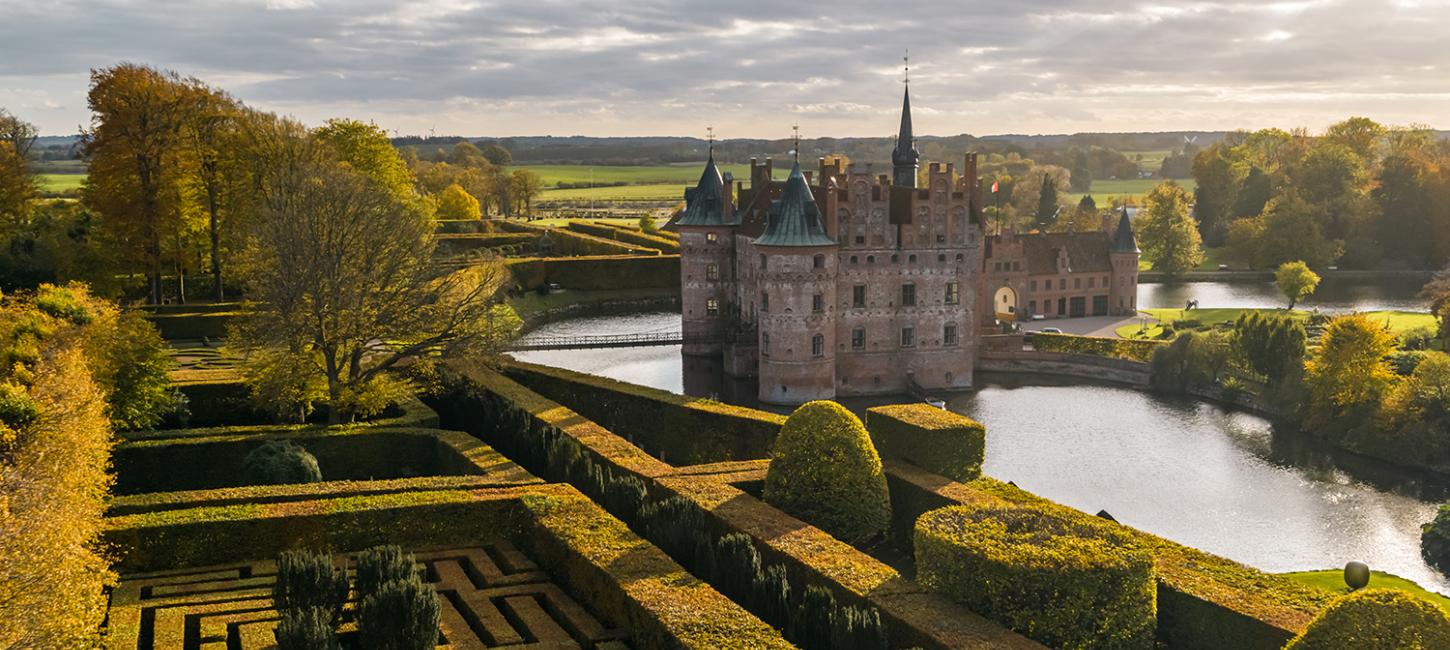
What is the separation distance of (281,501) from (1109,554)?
17956 millimetres

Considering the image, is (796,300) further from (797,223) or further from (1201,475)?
(1201,475)

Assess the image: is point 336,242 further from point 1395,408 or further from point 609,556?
point 1395,408

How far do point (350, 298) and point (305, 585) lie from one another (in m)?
18.9

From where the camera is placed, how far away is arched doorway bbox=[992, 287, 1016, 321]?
77500mm

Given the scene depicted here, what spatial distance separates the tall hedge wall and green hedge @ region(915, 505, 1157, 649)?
46.9 feet

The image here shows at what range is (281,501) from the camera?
27844 millimetres

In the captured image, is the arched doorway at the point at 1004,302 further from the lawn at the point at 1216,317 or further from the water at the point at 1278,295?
the water at the point at 1278,295

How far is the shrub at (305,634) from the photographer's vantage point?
18594mm

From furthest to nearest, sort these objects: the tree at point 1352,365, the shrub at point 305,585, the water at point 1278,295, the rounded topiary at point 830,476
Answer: the water at point 1278,295
the tree at point 1352,365
the rounded topiary at point 830,476
the shrub at point 305,585

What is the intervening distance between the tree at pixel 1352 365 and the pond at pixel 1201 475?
228 centimetres

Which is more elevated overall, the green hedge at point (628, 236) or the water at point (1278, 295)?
the green hedge at point (628, 236)

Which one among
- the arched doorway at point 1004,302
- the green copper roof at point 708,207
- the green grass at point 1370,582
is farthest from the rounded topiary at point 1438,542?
the arched doorway at point 1004,302

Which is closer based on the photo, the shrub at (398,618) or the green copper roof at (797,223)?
the shrub at (398,618)

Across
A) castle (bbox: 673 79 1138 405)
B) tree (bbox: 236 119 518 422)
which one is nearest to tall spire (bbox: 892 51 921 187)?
castle (bbox: 673 79 1138 405)
